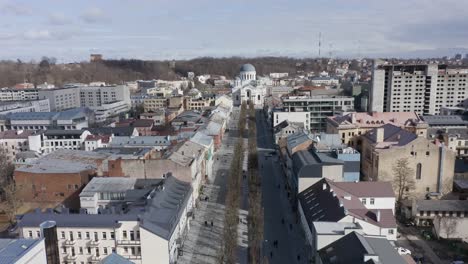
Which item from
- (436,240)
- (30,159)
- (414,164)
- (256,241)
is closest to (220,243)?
(256,241)

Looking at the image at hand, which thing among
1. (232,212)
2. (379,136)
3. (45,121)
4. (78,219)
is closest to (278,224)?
(232,212)

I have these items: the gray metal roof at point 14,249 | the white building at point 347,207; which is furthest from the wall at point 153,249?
the white building at point 347,207

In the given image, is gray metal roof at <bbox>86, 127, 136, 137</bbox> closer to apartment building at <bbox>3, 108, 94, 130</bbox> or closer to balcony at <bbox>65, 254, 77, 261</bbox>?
apartment building at <bbox>3, 108, 94, 130</bbox>

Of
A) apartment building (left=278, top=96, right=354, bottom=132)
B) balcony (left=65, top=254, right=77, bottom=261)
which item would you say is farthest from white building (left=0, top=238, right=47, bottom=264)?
apartment building (left=278, top=96, right=354, bottom=132)

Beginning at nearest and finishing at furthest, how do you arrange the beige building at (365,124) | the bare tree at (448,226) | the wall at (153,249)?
the wall at (153,249) → the bare tree at (448,226) → the beige building at (365,124)

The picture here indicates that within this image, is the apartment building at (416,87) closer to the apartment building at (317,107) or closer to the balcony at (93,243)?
the apartment building at (317,107)
